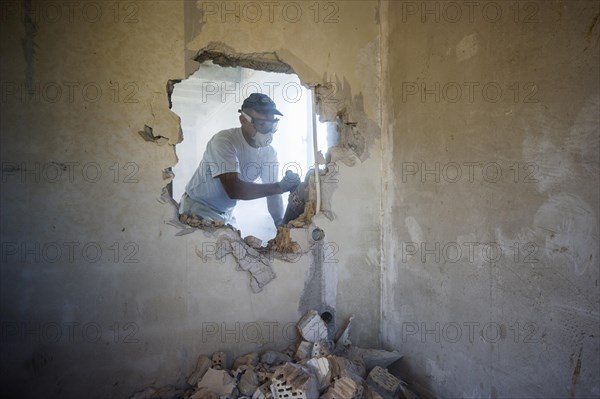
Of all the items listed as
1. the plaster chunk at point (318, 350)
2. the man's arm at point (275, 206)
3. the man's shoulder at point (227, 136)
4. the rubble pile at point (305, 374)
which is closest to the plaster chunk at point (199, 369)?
the rubble pile at point (305, 374)

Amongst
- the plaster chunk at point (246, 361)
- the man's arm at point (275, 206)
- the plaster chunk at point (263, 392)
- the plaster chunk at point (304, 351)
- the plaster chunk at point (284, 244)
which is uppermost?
the man's arm at point (275, 206)

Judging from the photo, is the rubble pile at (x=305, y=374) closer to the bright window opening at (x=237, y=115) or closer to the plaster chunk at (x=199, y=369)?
the plaster chunk at (x=199, y=369)

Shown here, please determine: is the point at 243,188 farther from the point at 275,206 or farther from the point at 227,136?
the point at 275,206

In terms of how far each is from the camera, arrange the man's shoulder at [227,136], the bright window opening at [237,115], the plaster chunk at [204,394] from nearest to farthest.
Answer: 1. the plaster chunk at [204,394]
2. the man's shoulder at [227,136]
3. the bright window opening at [237,115]

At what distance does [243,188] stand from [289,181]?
0.40m

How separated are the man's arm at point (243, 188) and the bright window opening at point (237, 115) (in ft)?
5.53

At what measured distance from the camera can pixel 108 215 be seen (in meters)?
2.22

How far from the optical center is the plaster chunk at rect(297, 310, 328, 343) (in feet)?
7.89

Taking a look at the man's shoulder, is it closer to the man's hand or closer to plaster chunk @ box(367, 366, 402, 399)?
the man's hand

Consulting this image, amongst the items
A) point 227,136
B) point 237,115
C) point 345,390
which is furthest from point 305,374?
point 237,115

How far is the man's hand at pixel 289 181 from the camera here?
2955 millimetres

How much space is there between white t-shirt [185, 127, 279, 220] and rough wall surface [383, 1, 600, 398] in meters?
1.39

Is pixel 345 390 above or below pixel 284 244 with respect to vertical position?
below

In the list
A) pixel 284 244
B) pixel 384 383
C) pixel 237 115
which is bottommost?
pixel 384 383
